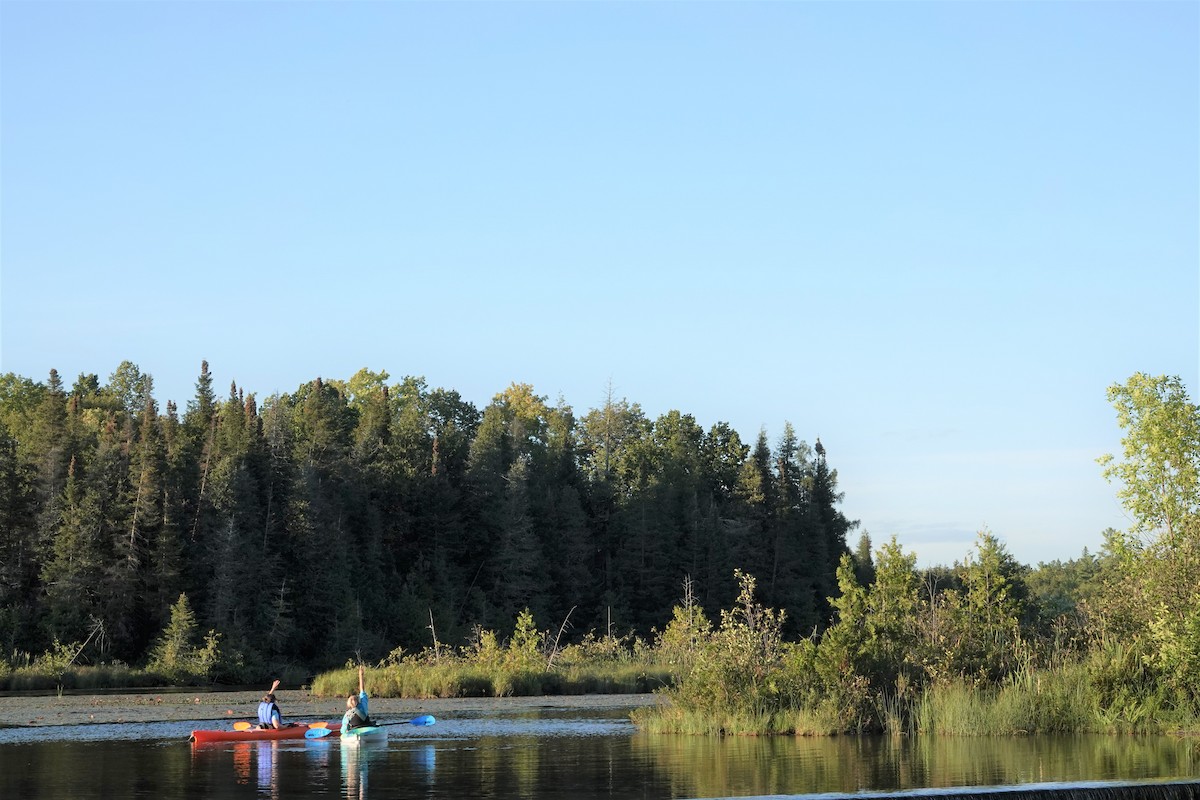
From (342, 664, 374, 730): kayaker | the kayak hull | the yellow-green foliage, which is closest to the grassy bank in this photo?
the kayak hull

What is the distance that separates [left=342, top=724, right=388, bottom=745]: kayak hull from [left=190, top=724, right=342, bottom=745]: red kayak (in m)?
2.32

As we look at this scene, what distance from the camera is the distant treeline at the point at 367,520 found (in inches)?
3221

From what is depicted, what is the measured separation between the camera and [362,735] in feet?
117

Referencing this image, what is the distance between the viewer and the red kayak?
35719mm

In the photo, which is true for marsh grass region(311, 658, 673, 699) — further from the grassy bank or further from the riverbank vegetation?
the grassy bank

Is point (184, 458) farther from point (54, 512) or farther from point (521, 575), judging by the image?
point (521, 575)

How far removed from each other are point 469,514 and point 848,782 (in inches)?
3572

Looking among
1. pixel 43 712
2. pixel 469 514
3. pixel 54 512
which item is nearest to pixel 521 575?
pixel 469 514

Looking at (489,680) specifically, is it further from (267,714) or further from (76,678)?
(76,678)

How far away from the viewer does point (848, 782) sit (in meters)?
25.1

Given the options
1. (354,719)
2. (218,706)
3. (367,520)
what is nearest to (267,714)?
(354,719)

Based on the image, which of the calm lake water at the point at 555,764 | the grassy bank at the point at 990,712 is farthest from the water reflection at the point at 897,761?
the grassy bank at the point at 990,712

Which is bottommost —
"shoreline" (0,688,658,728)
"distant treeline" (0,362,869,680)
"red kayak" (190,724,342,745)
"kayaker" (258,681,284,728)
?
"shoreline" (0,688,658,728)

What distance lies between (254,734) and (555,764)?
433 inches
